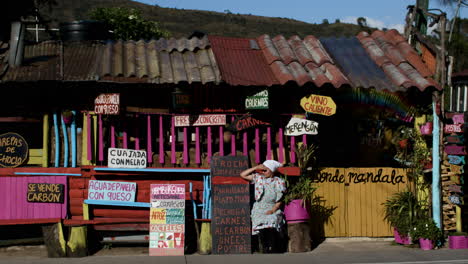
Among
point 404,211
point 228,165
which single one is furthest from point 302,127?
point 404,211

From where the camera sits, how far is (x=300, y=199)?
9867mm

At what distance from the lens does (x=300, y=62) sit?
35.9 ft

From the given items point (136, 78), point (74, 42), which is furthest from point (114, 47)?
point (136, 78)

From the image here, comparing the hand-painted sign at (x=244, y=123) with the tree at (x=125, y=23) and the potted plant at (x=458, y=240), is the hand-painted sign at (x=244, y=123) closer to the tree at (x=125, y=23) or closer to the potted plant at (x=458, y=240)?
the potted plant at (x=458, y=240)

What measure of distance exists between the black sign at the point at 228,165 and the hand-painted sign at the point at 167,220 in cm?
67

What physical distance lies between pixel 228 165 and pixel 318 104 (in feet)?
6.73

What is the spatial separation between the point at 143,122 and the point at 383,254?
5006 millimetres

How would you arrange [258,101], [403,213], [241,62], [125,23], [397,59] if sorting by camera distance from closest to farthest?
[258,101]
[403,213]
[241,62]
[397,59]
[125,23]

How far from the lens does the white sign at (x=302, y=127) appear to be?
1027 centimetres

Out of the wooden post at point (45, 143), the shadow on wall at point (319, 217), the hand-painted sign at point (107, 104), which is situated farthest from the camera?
the shadow on wall at point (319, 217)

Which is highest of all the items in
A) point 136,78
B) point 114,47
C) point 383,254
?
point 114,47

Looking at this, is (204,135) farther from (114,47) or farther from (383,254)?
(383,254)

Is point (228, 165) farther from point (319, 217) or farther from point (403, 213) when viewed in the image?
point (403, 213)

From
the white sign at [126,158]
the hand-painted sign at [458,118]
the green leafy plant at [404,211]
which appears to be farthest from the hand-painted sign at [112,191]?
the hand-painted sign at [458,118]
